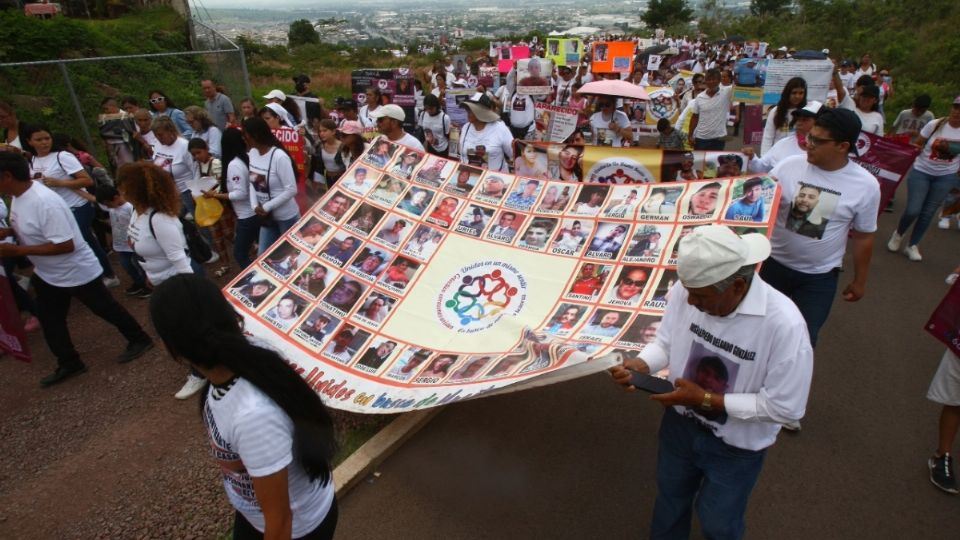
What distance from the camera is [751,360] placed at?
6.68 feet

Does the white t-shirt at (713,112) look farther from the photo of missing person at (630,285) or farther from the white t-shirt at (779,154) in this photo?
the photo of missing person at (630,285)

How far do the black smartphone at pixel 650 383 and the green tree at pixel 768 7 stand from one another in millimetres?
64463

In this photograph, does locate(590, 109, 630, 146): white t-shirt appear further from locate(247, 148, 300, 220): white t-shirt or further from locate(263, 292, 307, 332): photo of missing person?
locate(263, 292, 307, 332): photo of missing person

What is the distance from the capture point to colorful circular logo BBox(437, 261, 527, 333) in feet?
13.2

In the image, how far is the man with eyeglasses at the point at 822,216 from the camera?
3139 mm

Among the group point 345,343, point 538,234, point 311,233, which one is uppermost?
point 538,234

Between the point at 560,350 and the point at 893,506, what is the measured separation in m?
2.22

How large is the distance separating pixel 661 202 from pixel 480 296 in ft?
5.05

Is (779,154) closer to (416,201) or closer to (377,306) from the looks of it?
(416,201)

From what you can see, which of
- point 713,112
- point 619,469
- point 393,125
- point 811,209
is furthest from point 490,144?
point 713,112

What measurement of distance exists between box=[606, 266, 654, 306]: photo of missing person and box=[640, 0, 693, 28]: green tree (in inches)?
2646

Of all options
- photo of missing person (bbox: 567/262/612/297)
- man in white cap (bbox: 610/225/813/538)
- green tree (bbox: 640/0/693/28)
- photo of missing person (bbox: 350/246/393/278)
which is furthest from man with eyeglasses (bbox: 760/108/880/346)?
green tree (bbox: 640/0/693/28)

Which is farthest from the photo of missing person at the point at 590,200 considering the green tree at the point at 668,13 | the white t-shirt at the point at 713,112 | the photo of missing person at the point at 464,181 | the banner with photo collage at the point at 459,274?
the green tree at the point at 668,13

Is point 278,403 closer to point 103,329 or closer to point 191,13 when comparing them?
point 103,329
